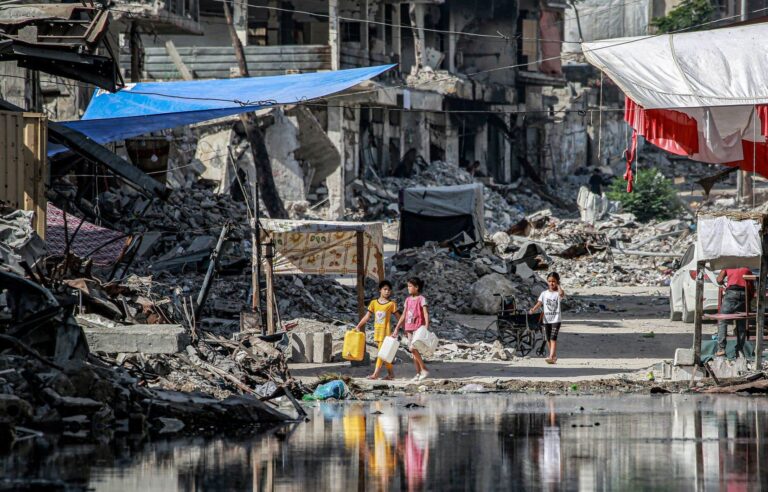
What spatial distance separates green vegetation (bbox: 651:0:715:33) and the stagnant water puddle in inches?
2082

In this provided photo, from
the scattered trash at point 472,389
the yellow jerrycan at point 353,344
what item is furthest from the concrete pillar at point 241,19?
the scattered trash at point 472,389

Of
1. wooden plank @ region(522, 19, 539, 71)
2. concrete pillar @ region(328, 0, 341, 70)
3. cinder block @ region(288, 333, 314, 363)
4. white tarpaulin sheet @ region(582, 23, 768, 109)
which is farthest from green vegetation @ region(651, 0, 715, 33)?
cinder block @ region(288, 333, 314, 363)

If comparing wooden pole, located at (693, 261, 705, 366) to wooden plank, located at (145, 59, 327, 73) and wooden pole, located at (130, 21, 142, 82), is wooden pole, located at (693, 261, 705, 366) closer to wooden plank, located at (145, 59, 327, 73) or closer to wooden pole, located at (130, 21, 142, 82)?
wooden pole, located at (130, 21, 142, 82)

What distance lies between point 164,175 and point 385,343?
15004mm

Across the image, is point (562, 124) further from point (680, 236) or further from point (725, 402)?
point (725, 402)

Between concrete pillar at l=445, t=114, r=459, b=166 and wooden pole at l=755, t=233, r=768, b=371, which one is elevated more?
concrete pillar at l=445, t=114, r=459, b=166

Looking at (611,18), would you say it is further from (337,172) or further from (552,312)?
(552,312)

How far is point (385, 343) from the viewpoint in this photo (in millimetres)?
16000

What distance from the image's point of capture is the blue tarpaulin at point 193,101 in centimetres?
2038

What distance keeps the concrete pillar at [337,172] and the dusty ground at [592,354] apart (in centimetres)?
1487

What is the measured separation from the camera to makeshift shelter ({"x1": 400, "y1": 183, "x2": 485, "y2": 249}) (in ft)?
111

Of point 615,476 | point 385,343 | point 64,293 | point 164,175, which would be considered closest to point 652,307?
point 164,175

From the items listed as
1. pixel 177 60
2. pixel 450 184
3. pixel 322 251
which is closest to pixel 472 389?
pixel 322 251

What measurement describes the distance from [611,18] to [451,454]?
222 feet
